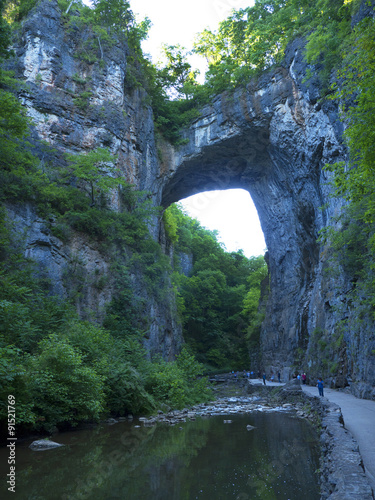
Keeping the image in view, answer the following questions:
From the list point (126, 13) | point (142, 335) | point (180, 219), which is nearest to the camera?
point (142, 335)

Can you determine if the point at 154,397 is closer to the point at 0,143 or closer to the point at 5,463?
the point at 5,463

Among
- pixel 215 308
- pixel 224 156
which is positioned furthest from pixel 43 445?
pixel 215 308

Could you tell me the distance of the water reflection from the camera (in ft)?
15.5

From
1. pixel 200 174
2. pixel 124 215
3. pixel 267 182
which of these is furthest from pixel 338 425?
pixel 200 174

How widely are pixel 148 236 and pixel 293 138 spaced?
38.3 feet

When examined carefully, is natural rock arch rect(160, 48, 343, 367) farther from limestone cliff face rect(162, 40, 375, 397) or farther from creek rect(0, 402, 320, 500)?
creek rect(0, 402, 320, 500)

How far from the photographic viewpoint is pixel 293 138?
23.0m

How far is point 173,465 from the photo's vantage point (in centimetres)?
600

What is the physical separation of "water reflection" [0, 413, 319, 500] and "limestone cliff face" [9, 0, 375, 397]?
697cm

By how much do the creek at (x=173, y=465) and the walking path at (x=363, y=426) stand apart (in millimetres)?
768

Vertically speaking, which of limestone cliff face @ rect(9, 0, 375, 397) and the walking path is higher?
limestone cliff face @ rect(9, 0, 375, 397)

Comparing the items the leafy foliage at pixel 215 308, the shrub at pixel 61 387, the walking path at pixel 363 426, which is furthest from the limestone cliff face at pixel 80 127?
the leafy foliage at pixel 215 308

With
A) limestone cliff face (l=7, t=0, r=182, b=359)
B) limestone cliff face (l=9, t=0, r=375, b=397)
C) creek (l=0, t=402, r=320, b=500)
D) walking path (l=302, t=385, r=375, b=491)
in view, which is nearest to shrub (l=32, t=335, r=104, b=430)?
creek (l=0, t=402, r=320, b=500)

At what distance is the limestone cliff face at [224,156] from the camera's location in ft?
59.0
